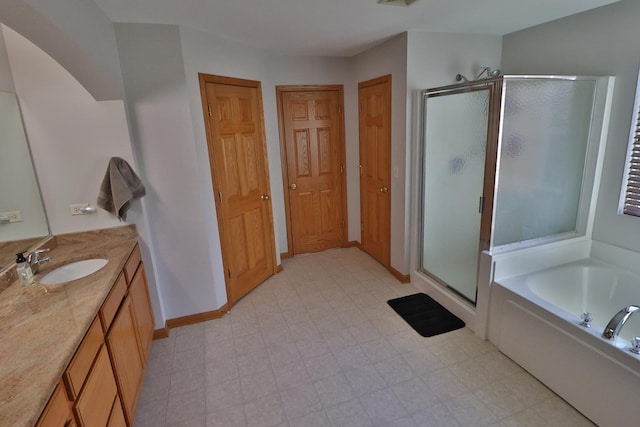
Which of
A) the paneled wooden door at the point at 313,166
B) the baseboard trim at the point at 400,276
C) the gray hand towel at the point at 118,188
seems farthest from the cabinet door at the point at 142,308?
the baseboard trim at the point at 400,276

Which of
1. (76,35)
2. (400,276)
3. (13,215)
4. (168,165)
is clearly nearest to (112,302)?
(13,215)

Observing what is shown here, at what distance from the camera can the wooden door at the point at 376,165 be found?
337cm

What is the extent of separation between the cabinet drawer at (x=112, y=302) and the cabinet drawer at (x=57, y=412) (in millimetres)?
481

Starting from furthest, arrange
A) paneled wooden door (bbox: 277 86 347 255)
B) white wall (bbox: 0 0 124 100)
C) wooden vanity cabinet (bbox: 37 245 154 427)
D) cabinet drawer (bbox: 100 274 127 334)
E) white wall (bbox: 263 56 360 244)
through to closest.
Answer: paneled wooden door (bbox: 277 86 347 255)
white wall (bbox: 263 56 360 244)
cabinet drawer (bbox: 100 274 127 334)
white wall (bbox: 0 0 124 100)
wooden vanity cabinet (bbox: 37 245 154 427)

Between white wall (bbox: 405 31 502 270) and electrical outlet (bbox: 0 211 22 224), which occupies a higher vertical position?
white wall (bbox: 405 31 502 270)

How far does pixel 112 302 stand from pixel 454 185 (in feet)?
8.70

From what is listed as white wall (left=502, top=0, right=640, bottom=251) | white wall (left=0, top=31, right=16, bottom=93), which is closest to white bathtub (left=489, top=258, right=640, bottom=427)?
white wall (left=502, top=0, right=640, bottom=251)

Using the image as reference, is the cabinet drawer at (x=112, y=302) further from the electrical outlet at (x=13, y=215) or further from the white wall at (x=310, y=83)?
the white wall at (x=310, y=83)

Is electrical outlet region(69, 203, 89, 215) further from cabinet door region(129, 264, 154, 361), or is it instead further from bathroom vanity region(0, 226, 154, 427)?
cabinet door region(129, 264, 154, 361)

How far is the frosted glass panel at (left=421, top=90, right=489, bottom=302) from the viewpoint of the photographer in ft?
8.50

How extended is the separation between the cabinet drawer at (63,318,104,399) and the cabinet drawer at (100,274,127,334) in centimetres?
7

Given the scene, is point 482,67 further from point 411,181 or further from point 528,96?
point 411,181

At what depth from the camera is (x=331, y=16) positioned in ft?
7.68

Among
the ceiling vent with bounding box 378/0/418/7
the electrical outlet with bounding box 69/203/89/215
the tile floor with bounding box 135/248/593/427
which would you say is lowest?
the tile floor with bounding box 135/248/593/427
